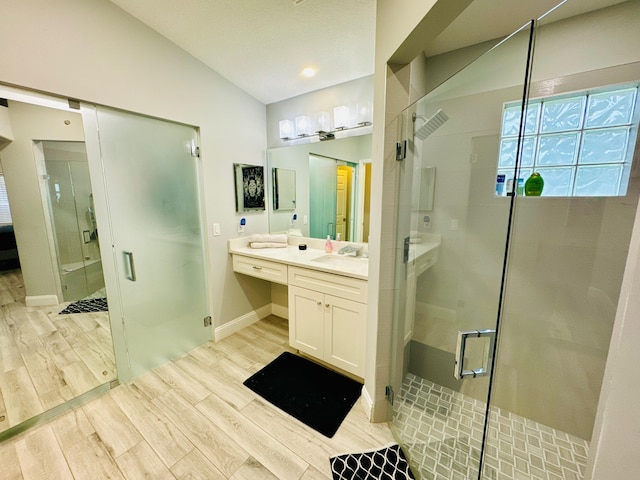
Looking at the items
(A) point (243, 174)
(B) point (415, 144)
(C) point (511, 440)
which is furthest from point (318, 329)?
(A) point (243, 174)

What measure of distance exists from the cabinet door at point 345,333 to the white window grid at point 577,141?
127cm

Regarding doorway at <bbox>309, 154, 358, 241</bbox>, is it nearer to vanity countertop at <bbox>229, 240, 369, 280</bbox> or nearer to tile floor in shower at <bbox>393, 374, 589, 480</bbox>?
vanity countertop at <bbox>229, 240, 369, 280</bbox>

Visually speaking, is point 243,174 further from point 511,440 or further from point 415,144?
point 511,440

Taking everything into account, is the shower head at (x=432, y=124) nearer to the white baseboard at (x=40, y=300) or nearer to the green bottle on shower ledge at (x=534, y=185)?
the green bottle on shower ledge at (x=534, y=185)

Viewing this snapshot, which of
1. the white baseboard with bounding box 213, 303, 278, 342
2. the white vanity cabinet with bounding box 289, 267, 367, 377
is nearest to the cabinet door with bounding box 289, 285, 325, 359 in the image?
the white vanity cabinet with bounding box 289, 267, 367, 377

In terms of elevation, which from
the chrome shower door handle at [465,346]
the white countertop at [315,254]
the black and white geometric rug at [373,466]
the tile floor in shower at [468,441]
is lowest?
the black and white geometric rug at [373,466]

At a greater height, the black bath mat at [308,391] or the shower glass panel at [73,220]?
the shower glass panel at [73,220]

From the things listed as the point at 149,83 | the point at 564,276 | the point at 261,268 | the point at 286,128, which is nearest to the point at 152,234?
the point at 261,268

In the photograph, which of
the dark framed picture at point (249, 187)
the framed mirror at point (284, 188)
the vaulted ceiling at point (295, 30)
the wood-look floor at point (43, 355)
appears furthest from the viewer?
the framed mirror at point (284, 188)

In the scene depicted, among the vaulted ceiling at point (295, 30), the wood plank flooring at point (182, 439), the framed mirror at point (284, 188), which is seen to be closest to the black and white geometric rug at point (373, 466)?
the wood plank flooring at point (182, 439)

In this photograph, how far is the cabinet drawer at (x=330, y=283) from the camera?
173 centimetres

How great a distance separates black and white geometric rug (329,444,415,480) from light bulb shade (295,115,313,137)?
258 cm

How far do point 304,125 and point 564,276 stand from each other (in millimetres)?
2333

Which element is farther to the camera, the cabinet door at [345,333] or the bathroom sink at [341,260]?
the bathroom sink at [341,260]
